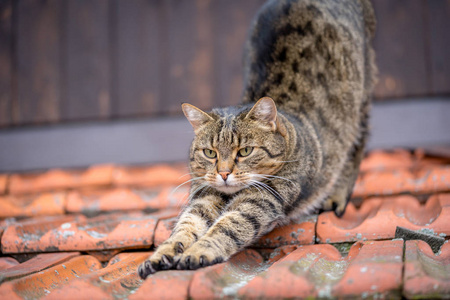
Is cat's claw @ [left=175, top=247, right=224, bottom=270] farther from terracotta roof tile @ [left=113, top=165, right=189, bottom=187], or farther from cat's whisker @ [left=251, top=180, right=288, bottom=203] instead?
terracotta roof tile @ [left=113, top=165, right=189, bottom=187]

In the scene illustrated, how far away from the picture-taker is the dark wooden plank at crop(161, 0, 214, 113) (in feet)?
11.8

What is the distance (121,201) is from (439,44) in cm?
262

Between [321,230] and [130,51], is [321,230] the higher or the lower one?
the lower one

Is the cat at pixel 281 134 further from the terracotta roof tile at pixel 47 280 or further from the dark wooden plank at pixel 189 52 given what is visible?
the dark wooden plank at pixel 189 52

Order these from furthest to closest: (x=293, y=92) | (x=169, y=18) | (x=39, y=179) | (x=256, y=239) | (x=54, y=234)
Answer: (x=169, y=18) → (x=39, y=179) → (x=293, y=92) → (x=54, y=234) → (x=256, y=239)

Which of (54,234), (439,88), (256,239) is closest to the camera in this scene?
(256,239)

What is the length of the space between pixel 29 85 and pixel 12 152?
56 cm

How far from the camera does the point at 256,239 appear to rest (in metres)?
1.65

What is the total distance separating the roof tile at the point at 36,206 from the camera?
239 cm

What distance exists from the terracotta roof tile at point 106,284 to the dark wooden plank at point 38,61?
2.52 m

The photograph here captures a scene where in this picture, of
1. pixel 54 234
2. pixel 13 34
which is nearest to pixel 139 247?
pixel 54 234

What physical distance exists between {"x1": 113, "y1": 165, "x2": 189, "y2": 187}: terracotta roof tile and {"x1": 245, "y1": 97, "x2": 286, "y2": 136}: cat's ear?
3.65 feet

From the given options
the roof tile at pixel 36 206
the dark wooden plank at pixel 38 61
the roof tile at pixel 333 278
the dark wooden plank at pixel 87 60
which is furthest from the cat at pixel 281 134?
the dark wooden plank at pixel 38 61

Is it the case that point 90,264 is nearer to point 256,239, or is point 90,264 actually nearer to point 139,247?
point 139,247
